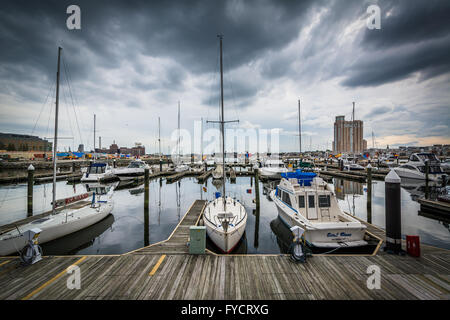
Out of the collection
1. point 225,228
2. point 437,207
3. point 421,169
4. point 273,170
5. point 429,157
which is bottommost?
point 437,207

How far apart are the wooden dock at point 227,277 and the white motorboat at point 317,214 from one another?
1288 millimetres

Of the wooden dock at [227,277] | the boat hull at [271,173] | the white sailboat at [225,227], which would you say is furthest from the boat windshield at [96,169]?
the boat hull at [271,173]

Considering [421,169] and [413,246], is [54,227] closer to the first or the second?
[413,246]

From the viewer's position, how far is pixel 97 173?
29562mm

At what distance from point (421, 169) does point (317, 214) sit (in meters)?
34.3

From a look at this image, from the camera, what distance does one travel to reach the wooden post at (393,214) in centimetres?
704

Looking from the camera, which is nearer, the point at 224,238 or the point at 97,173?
the point at 224,238

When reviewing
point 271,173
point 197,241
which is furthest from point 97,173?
point 271,173

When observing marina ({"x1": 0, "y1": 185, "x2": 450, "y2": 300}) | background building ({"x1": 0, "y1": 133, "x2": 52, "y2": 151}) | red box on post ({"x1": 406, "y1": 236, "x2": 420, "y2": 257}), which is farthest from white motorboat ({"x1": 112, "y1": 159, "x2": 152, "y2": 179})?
background building ({"x1": 0, "y1": 133, "x2": 52, "y2": 151})

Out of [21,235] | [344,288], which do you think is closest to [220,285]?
[344,288]

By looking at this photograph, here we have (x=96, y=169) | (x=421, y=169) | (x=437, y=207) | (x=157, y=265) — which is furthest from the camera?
(x=96, y=169)
